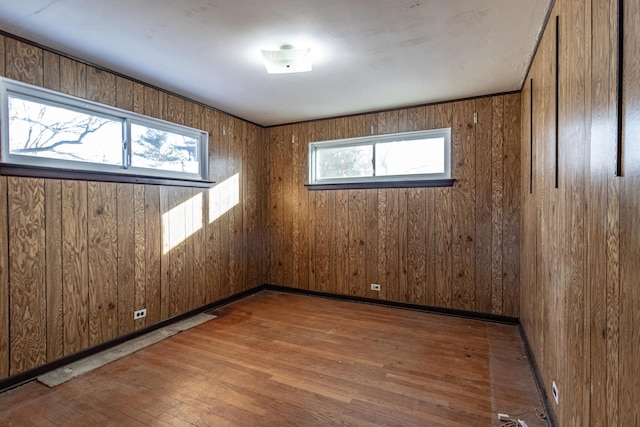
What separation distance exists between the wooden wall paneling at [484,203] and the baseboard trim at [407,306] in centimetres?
10

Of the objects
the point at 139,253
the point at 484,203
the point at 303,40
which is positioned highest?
the point at 303,40

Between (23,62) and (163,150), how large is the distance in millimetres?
1306

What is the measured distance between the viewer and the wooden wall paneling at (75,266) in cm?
256

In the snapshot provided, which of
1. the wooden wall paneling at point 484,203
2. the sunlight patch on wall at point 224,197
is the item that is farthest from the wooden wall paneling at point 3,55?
the wooden wall paneling at point 484,203

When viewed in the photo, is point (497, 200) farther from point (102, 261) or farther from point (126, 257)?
point (102, 261)

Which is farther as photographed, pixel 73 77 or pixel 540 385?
pixel 73 77

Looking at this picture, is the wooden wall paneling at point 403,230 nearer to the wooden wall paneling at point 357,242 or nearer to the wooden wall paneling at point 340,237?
the wooden wall paneling at point 357,242

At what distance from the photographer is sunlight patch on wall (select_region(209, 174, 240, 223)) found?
4039mm

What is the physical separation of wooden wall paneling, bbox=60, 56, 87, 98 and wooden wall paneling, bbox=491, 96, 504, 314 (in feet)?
13.3

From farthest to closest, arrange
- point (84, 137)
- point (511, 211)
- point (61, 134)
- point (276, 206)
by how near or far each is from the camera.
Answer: point (276, 206) → point (511, 211) → point (84, 137) → point (61, 134)

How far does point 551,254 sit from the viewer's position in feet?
6.22

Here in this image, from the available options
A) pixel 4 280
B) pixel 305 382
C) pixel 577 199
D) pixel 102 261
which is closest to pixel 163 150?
pixel 102 261

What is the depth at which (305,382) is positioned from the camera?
→ 7.59ft

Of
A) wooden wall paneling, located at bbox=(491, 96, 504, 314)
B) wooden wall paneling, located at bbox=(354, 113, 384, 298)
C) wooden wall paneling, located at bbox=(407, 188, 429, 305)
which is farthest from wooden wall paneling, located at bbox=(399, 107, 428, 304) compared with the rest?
wooden wall paneling, located at bbox=(491, 96, 504, 314)
